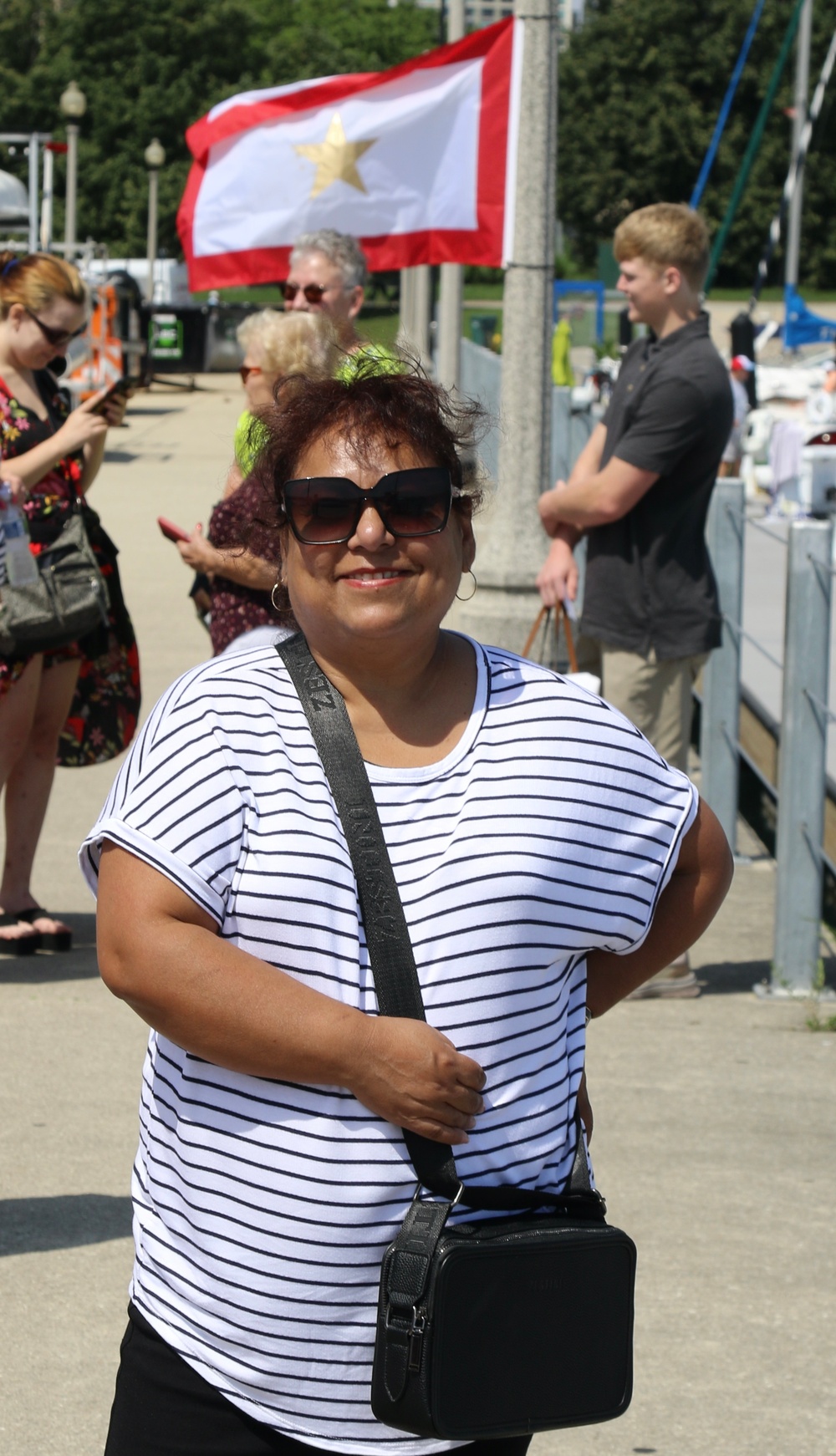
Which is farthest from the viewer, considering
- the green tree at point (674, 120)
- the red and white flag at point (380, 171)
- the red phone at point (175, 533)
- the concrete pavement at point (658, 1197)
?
the green tree at point (674, 120)

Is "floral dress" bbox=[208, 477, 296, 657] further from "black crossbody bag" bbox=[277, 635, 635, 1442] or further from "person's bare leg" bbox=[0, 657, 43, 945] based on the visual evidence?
"black crossbody bag" bbox=[277, 635, 635, 1442]

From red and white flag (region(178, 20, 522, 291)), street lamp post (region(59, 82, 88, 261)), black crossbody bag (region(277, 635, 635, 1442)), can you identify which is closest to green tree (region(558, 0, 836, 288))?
street lamp post (region(59, 82, 88, 261))

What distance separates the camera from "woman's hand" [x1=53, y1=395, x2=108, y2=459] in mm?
5230

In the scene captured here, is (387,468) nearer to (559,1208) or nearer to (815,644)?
(559,1208)

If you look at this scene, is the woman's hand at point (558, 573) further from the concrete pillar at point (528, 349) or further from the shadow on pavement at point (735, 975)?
the concrete pillar at point (528, 349)

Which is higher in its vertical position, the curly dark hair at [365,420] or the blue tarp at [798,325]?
the blue tarp at [798,325]

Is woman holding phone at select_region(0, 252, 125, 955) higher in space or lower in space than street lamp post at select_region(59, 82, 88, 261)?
lower

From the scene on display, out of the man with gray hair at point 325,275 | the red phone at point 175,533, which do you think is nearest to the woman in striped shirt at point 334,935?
the red phone at point 175,533

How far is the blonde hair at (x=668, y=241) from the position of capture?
5082 mm

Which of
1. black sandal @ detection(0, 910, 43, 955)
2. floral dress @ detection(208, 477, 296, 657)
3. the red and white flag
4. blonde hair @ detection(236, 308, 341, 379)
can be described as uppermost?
the red and white flag

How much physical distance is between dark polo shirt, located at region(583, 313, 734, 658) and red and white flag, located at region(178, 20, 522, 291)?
378cm

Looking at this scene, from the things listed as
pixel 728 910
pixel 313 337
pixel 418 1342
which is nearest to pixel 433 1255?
pixel 418 1342

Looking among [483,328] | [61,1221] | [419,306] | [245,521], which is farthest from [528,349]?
[483,328]

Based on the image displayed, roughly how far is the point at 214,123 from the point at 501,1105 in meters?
8.21
